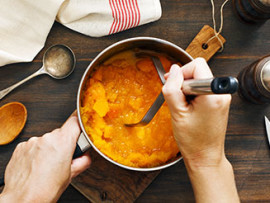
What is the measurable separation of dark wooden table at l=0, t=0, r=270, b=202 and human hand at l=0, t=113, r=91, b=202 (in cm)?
23

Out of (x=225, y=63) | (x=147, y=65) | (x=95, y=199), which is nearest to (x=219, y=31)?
(x=225, y=63)

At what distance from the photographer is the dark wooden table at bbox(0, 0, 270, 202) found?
4.06 feet

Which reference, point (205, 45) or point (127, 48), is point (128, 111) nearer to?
point (127, 48)

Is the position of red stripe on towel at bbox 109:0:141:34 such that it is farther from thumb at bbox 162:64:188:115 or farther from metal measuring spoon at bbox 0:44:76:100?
thumb at bbox 162:64:188:115

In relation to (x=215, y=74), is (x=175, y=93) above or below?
above

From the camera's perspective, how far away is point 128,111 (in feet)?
3.69

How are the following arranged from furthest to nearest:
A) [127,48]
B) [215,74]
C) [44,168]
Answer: [215,74] → [127,48] → [44,168]

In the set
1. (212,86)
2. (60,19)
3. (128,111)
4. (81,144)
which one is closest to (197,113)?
(212,86)

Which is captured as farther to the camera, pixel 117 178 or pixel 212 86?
pixel 117 178

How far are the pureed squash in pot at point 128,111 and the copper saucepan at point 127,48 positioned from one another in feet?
0.13

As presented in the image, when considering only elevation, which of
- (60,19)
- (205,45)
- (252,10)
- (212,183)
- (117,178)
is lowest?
(117,178)

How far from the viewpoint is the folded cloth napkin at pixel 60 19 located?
1.19 meters

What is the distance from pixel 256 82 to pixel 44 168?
0.99 m

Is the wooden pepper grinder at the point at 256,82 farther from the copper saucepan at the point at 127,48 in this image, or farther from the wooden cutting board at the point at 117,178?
the copper saucepan at the point at 127,48
